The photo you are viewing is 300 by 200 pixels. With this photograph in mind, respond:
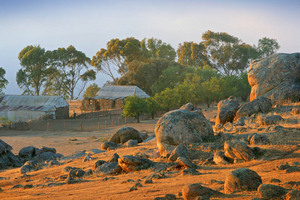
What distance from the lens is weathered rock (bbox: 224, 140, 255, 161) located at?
8.65m

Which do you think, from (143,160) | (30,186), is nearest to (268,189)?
(143,160)

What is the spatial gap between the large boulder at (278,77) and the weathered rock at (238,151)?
45.4 ft

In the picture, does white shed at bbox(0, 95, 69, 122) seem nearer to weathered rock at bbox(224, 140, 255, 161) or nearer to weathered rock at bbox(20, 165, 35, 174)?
weathered rock at bbox(20, 165, 35, 174)

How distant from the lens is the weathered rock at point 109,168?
9.68 m

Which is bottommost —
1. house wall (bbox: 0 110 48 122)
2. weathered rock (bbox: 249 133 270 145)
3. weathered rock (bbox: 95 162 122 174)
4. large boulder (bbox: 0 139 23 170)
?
large boulder (bbox: 0 139 23 170)

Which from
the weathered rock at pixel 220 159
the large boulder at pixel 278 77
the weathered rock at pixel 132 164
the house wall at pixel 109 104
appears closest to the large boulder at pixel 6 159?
the weathered rock at pixel 132 164

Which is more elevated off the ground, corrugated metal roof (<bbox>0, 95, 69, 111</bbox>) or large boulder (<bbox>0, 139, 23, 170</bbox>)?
corrugated metal roof (<bbox>0, 95, 69, 111</bbox>)

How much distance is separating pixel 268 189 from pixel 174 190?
6.17 ft

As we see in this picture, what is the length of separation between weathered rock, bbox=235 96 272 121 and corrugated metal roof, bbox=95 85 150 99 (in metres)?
35.1

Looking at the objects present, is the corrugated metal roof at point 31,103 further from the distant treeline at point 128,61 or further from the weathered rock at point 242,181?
the weathered rock at point 242,181

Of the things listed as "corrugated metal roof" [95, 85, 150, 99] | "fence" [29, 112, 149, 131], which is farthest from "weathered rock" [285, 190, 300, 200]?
"corrugated metal roof" [95, 85, 150, 99]

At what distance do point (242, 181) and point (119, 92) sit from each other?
49841 mm

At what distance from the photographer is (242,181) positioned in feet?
19.3

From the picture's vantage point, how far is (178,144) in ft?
35.8
